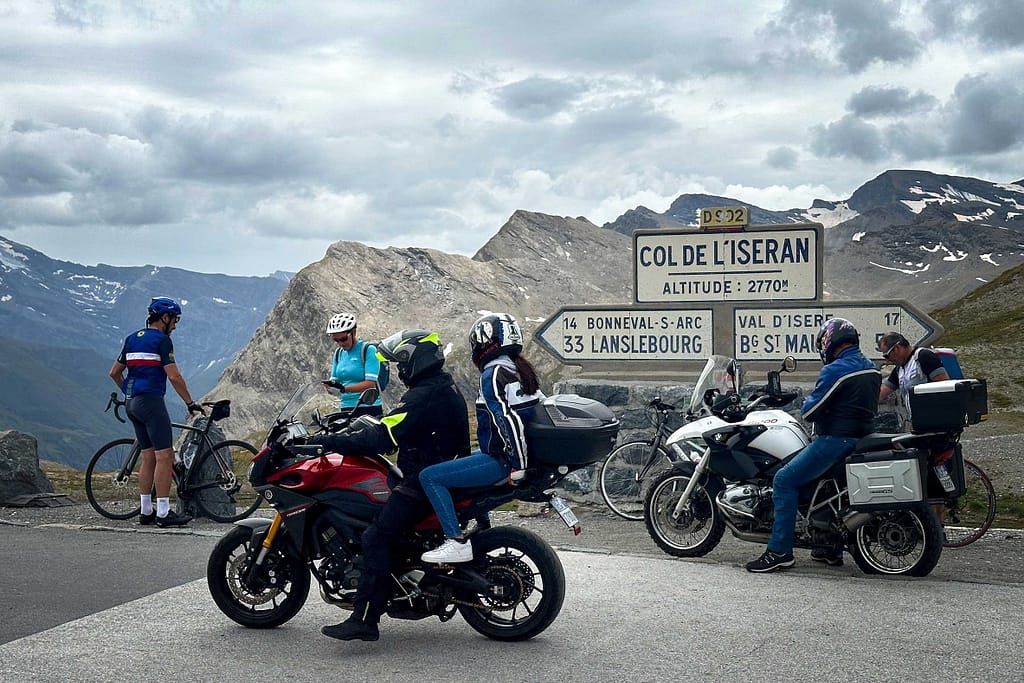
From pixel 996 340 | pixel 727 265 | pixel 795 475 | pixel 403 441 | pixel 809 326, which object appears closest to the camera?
pixel 403 441

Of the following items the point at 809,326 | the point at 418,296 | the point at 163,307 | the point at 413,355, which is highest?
the point at 418,296

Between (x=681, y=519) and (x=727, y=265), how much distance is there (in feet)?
13.2

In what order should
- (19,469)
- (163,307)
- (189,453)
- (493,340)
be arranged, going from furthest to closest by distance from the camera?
1. (19,469)
2. (189,453)
3. (163,307)
4. (493,340)

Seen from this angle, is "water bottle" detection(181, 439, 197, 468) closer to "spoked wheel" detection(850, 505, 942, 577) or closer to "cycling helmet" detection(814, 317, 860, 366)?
"cycling helmet" detection(814, 317, 860, 366)

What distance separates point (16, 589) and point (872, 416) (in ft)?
21.5

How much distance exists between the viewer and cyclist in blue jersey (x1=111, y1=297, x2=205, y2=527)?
10711 mm

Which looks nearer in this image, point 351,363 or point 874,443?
point 874,443

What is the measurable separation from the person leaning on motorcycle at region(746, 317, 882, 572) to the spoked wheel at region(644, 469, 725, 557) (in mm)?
699

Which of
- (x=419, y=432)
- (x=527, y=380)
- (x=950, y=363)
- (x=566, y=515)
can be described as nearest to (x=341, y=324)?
(x=419, y=432)

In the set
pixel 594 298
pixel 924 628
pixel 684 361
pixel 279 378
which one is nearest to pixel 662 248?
pixel 684 361

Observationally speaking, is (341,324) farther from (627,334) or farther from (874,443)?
(874,443)

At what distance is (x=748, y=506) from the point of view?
879cm

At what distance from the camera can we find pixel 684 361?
1259 cm

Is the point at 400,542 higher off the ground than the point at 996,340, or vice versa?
the point at 996,340
